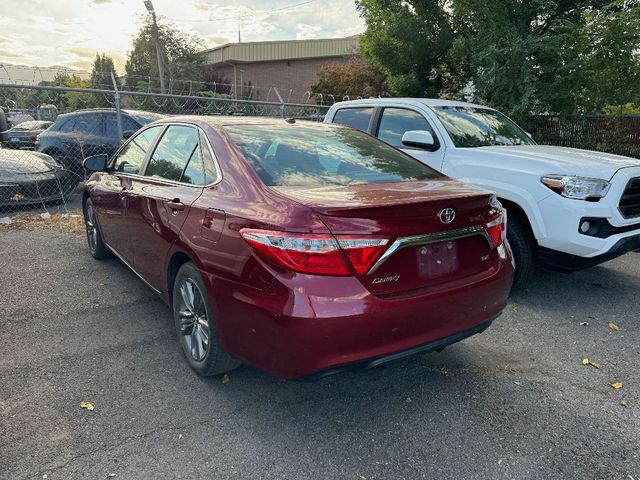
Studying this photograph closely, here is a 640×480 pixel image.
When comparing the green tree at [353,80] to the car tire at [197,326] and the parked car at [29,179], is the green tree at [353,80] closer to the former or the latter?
the parked car at [29,179]

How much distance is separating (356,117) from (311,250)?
4292 mm

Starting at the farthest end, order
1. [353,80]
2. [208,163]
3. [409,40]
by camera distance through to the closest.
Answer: [353,80]
[409,40]
[208,163]

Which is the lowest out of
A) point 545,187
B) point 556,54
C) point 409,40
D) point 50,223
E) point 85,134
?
point 50,223

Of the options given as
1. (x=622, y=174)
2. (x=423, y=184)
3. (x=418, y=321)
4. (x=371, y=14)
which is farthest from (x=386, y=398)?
(x=371, y=14)

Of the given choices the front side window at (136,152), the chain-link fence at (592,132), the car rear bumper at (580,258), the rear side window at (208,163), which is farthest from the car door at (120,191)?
the chain-link fence at (592,132)

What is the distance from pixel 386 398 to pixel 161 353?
161 cm

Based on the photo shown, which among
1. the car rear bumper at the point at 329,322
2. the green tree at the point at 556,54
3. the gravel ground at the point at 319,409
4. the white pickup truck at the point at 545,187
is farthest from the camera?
the green tree at the point at 556,54

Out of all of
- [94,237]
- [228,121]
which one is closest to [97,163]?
[94,237]

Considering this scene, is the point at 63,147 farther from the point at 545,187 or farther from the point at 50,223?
the point at 545,187

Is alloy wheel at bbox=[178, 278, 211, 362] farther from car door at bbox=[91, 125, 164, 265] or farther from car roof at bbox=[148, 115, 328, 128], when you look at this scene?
car door at bbox=[91, 125, 164, 265]

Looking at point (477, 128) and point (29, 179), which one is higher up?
A: point (477, 128)

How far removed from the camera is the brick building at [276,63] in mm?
35875

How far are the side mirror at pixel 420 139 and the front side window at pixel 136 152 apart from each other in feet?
8.10

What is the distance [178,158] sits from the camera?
3.35 metres
